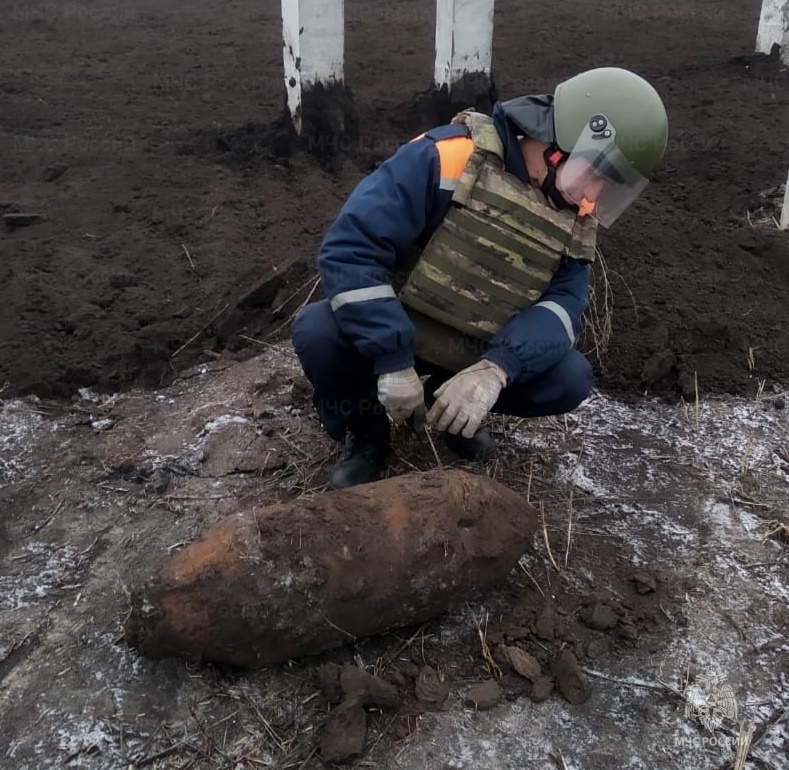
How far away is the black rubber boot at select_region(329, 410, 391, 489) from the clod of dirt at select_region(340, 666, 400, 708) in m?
0.86

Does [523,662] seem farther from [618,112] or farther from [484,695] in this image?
[618,112]

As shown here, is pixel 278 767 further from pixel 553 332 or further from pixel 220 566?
pixel 553 332

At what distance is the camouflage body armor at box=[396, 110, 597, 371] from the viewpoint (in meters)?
2.62

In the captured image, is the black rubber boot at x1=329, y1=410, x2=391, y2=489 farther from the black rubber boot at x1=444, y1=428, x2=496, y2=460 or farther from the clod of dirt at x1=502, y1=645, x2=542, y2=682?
the clod of dirt at x1=502, y1=645, x2=542, y2=682

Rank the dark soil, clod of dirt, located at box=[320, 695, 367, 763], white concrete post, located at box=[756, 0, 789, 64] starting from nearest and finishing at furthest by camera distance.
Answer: clod of dirt, located at box=[320, 695, 367, 763] → the dark soil → white concrete post, located at box=[756, 0, 789, 64]

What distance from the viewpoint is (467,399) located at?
2576 mm

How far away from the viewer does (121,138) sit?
6238 mm

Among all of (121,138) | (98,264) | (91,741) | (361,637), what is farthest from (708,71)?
(91,741)

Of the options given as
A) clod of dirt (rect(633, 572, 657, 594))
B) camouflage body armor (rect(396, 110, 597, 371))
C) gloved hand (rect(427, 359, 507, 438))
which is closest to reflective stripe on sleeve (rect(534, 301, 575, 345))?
camouflage body armor (rect(396, 110, 597, 371))

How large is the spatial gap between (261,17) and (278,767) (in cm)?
1031

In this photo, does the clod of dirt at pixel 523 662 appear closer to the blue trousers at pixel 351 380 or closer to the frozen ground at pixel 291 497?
the frozen ground at pixel 291 497

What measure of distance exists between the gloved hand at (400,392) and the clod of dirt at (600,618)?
2.61 feet

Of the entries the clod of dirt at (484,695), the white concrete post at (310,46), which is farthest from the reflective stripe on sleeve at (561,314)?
the white concrete post at (310,46)

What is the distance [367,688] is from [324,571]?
1.00 feet
